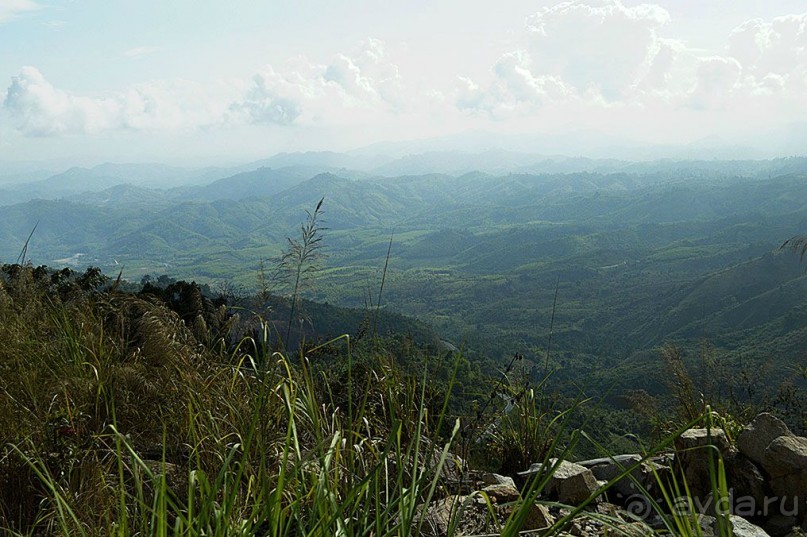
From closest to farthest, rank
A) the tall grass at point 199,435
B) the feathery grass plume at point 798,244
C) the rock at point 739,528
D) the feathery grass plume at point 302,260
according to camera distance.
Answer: the tall grass at point 199,435 < the rock at point 739,528 < the feathery grass plume at point 302,260 < the feathery grass plume at point 798,244

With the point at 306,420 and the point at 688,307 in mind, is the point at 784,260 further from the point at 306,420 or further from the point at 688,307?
the point at 306,420

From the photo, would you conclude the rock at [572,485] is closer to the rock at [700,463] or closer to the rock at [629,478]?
the rock at [629,478]

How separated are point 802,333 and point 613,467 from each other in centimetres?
6925

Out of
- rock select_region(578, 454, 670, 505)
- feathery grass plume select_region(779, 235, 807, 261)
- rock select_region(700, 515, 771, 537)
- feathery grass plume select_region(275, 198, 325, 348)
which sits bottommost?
rock select_region(578, 454, 670, 505)

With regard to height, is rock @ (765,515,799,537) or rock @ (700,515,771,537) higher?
rock @ (700,515,771,537)

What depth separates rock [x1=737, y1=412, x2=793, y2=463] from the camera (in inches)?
112

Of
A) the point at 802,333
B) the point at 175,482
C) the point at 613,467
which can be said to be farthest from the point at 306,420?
the point at 802,333

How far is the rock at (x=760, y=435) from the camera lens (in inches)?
112

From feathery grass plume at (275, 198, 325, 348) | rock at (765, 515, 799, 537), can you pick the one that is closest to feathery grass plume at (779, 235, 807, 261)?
rock at (765, 515, 799, 537)

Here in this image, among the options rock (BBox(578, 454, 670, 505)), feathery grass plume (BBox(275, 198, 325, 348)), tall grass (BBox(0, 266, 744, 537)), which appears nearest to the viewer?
tall grass (BBox(0, 266, 744, 537))

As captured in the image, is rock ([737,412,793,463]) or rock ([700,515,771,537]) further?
rock ([737,412,793,463])

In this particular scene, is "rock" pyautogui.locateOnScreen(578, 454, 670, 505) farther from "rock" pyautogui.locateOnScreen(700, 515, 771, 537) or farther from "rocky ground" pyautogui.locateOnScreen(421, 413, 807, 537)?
"rock" pyautogui.locateOnScreen(700, 515, 771, 537)

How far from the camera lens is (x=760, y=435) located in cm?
286

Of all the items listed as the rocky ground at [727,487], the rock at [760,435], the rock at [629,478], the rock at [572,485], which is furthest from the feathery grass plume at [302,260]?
the rock at [760,435]
